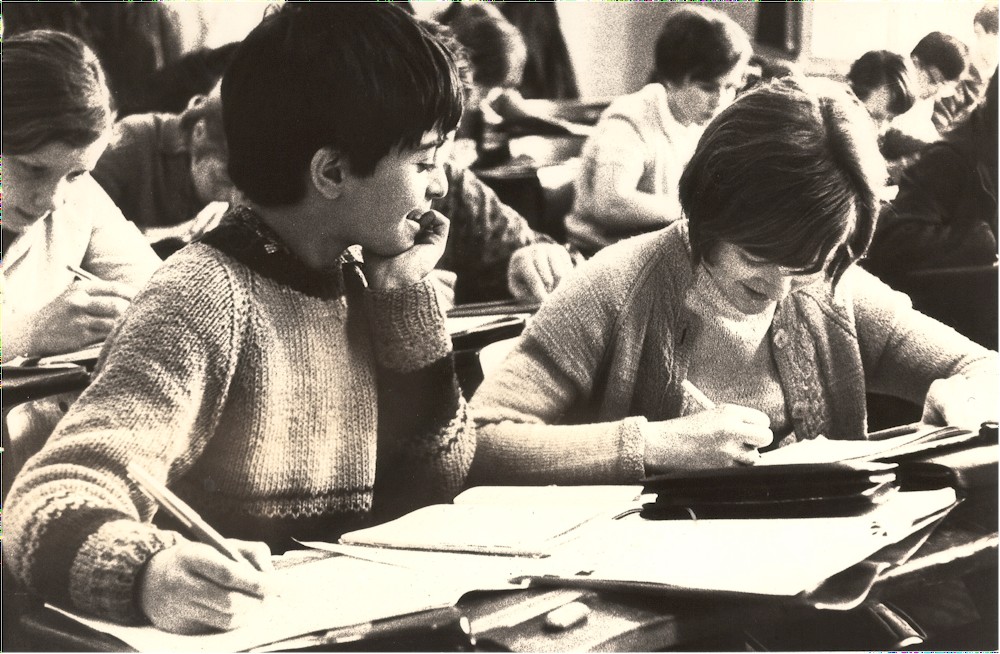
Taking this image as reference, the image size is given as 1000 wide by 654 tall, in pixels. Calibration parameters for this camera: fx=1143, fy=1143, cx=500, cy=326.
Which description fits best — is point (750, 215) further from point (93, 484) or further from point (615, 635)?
point (93, 484)

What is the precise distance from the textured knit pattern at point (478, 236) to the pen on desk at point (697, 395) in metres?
0.33

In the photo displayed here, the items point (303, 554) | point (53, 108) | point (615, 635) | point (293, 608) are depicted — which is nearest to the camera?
point (615, 635)

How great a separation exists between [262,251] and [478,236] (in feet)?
1.27

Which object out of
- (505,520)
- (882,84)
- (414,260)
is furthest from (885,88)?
(505,520)

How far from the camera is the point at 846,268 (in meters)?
1.90

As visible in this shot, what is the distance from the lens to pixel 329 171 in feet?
5.37

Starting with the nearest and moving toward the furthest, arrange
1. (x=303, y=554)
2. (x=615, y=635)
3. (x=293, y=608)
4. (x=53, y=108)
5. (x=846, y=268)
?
1. (x=615, y=635)
2. (x=293, y=608)
3. (x=303, y=554)
4. (x=53, y=108)
5. (x=846, y=268)

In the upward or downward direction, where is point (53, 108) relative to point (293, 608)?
upward

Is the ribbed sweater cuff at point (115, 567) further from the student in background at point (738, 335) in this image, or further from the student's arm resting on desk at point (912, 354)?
the student's arm resting on desk at point (912, 354)

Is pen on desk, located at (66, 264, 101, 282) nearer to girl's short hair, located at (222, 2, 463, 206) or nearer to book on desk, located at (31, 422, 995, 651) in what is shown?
girl's short hair, located at (222, 2, 463, 206)

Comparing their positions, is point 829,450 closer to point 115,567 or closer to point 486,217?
point 486,217

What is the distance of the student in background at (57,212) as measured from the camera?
170cm

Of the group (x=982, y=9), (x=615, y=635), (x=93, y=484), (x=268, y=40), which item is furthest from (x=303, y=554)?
(x=982, y=9)

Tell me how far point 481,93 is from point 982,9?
879 millimetres
